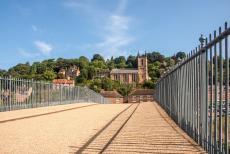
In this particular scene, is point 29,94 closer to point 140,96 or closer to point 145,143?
point 145,143

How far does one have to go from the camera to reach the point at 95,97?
197ft

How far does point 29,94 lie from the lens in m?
28.8

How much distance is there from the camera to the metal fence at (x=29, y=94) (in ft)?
79.5

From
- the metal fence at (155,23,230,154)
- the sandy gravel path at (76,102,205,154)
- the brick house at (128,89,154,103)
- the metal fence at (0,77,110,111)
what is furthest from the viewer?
the brick house at (128,89,154,103)

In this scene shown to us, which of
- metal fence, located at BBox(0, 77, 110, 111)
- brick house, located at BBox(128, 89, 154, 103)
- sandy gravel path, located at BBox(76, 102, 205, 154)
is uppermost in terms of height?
metal fence, located at BBox(0, 77, 110, 111)

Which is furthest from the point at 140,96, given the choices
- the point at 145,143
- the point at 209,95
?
the point at 209,95

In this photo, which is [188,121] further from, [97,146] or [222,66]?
[222,66]

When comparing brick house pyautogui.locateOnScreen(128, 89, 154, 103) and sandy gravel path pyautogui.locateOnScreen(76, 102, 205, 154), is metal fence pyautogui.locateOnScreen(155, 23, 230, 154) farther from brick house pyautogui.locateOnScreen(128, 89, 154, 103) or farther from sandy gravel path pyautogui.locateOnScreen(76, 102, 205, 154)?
brick house pyautogui.locateOnScreen(128, 89, 154, 103)

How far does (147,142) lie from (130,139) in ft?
2.49

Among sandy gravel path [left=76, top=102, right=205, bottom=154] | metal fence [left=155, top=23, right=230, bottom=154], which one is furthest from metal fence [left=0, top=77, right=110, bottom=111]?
metal fence [left=155, top=23, right=230, bottom=154]

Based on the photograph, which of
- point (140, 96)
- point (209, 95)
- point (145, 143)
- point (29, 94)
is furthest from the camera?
point (140, 96)

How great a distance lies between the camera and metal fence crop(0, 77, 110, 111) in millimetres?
24234

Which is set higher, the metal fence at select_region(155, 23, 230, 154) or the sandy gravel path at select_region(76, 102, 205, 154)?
the metal fence at select_region(155, 23, 230, 154)

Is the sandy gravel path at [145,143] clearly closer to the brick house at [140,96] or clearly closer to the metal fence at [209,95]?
the metal fence at [209,95]
